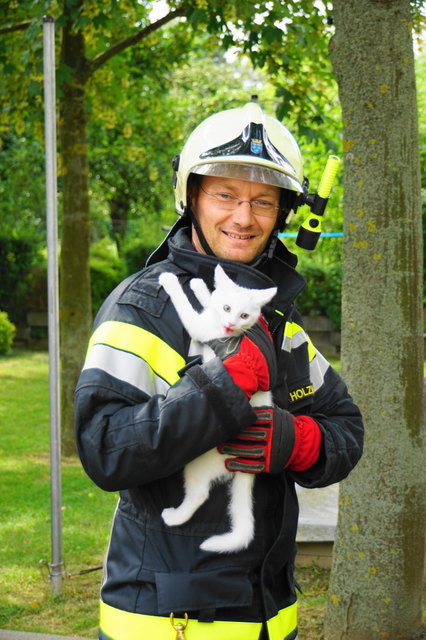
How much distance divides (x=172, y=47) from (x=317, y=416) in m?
9.09

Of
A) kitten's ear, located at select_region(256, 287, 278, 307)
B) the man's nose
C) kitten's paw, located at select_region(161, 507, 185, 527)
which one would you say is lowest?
kitten's paw, located at select_region(161, 507, 185, 527)

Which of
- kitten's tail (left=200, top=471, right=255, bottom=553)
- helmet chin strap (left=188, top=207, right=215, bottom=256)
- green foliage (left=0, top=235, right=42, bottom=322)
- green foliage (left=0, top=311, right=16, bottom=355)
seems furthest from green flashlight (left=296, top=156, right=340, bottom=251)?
green foliage (left=0, top=235, right=42, bottom=322)

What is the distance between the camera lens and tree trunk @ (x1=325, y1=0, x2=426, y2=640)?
411 cm

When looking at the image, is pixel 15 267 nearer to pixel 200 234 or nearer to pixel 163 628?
pixel 200 234

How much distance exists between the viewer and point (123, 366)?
2.02 metres

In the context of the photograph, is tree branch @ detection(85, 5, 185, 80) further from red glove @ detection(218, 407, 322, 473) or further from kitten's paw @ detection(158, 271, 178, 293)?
red glove @ detection(218, 407, 322, 473)

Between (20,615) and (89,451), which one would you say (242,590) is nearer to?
(89,451)

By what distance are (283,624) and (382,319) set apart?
2.15 metres

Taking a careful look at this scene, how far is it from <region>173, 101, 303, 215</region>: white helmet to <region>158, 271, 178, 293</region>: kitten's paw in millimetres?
297

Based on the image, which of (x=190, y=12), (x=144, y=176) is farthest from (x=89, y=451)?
(x=144, y=176)

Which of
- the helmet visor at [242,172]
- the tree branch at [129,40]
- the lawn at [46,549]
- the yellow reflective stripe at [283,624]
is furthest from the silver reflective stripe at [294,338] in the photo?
the tree branch at [129,40]

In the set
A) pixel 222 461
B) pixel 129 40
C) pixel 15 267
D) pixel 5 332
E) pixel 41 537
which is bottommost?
pixel 5 332

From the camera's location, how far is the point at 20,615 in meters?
5.00

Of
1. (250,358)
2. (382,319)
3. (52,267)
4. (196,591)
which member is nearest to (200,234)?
(250,358)
